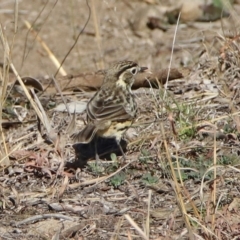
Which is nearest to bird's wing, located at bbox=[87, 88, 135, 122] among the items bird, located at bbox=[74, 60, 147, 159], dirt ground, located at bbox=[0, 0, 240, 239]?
bird, located at bbox=[74, 60, 147, 159]

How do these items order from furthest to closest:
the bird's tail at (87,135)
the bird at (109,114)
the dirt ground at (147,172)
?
the bird at (109,114) < the bird's tail at (87,135) < the dirt ground at (147,172)

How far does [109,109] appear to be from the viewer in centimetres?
818

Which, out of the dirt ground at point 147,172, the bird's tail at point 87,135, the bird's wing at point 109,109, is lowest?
the dirt ground at point 147,172


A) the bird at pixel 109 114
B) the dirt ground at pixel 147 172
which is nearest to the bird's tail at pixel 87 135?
the bird at pixel 109 114

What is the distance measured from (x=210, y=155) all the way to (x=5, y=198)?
5.80 ft

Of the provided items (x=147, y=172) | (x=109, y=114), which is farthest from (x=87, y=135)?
(x=147, y=172)

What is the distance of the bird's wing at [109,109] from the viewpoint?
805 cm

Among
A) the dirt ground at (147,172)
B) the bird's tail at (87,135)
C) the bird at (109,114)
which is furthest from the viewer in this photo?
the bird at (109,114)

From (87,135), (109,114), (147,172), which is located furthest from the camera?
(109,114)

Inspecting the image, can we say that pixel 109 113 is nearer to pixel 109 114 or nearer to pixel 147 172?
pixel 109 114

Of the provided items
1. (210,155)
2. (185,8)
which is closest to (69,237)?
(210,155)

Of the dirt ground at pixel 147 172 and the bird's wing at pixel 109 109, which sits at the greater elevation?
the bird's wing at pixel 109 109

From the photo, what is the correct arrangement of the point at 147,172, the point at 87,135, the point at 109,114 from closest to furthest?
the point at 147,172 < the point at 87,135 < the point at 109,114

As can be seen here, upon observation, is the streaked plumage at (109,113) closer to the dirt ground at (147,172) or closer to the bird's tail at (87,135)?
the bird's tail at (87,135)
